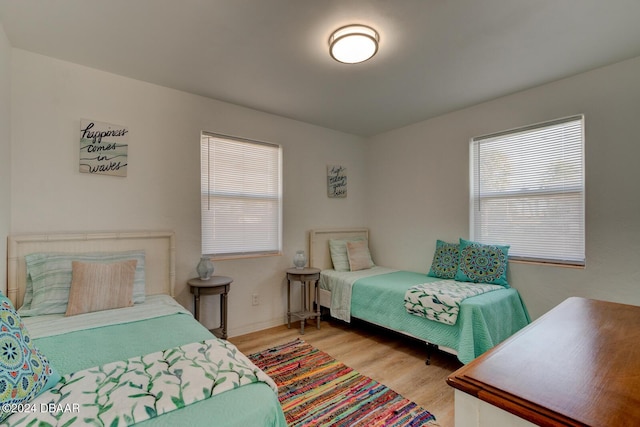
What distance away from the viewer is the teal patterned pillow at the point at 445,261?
312cm

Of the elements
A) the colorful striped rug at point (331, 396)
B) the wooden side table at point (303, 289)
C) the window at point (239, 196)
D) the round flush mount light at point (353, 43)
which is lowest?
the colorful striped rug at point (331, 396)

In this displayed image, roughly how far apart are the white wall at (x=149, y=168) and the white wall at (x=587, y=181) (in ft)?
3.64

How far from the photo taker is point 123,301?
2.13 m

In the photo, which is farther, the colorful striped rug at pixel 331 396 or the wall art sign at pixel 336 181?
the wall art sign at pixel 336 181

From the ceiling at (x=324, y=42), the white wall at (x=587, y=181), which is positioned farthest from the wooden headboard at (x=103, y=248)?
the white wall at (x=587, y=181)

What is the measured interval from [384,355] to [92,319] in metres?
2.30

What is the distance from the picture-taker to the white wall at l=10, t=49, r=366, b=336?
2182 millimetres

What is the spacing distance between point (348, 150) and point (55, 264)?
3.32m

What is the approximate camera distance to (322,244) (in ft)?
12.4

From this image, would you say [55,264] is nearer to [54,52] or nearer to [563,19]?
[54,52]

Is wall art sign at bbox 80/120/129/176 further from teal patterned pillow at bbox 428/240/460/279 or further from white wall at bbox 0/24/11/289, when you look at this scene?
teal patterned pillow at bbox 428/240/460/279

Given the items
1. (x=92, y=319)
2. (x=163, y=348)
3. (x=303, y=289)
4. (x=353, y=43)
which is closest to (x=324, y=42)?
(x=353, y=43)

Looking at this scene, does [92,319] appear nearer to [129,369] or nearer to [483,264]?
[129,369]

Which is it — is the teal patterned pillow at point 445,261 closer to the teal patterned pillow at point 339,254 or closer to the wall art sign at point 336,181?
the teal patterned pillow at point 339,254
